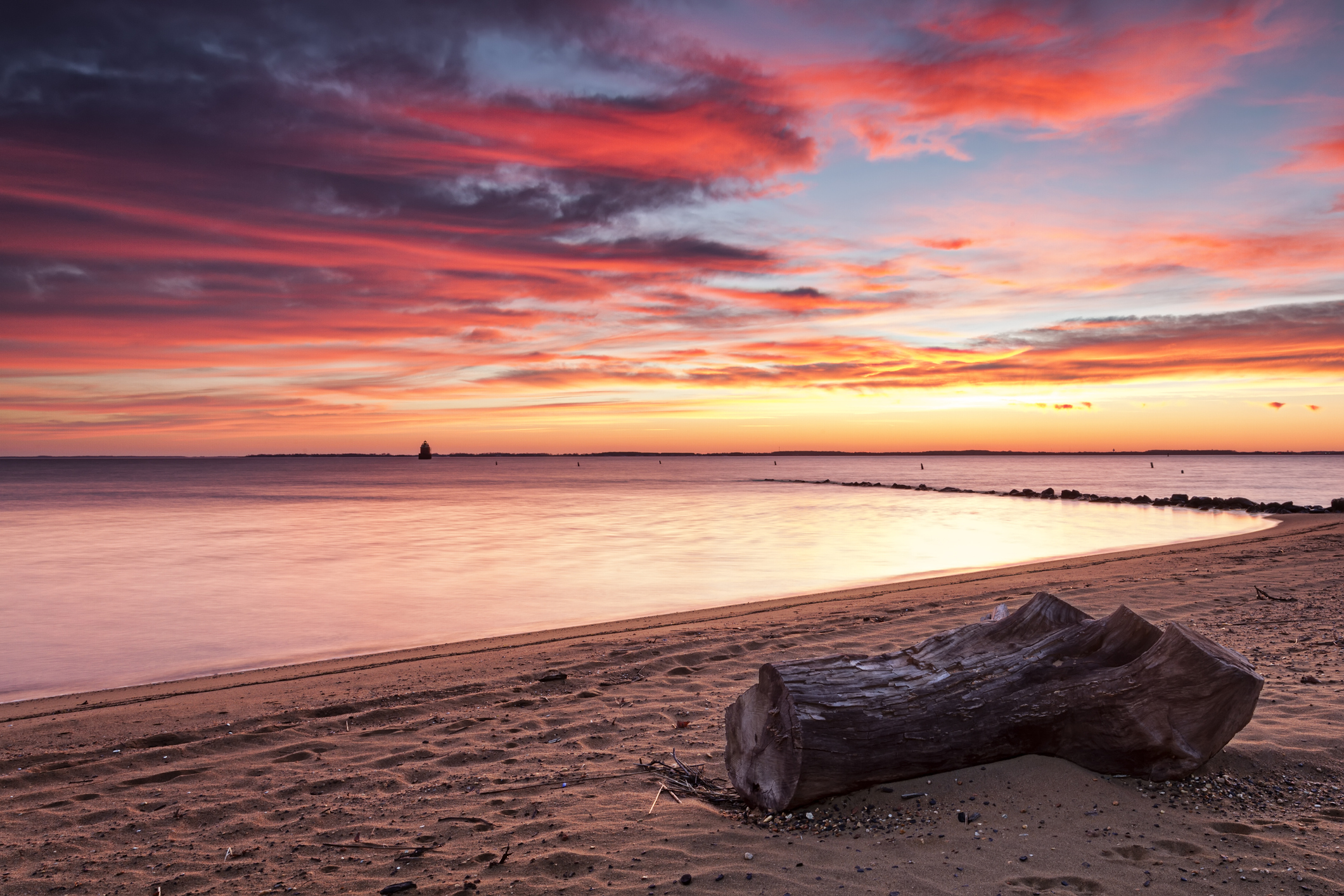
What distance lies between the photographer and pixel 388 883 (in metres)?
3.90

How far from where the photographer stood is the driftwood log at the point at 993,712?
4387mm

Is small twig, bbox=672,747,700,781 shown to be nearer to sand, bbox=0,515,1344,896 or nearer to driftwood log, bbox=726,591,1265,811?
sand, bbox=0,515,1344,896

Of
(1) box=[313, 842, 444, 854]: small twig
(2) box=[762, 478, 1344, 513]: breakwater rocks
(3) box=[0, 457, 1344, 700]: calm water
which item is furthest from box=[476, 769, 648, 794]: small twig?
(2) box=[762, 478, 1344, 513]: breakwater rocks

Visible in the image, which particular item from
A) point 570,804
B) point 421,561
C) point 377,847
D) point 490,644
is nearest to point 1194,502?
→ point 421,561

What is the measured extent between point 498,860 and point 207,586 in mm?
18077

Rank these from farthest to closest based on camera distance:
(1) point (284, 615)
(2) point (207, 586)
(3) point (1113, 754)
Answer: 1. (2) point (207, 586)
2. (1) point (284, 615)
3. (3) point (1113, 754)

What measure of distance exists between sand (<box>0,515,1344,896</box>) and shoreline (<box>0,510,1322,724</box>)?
0.92 feet

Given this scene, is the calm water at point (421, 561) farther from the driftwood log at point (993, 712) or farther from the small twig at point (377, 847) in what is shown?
the driftwood log at point (993, 712)

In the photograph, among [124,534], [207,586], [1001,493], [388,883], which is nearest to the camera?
[388,883]

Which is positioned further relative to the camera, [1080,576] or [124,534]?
[124,534]

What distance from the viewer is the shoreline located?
8852 mm

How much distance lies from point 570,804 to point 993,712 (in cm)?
270

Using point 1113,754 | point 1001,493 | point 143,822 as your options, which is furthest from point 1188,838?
point 1001,493

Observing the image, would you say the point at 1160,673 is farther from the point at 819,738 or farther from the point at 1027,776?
the point at 819,738
